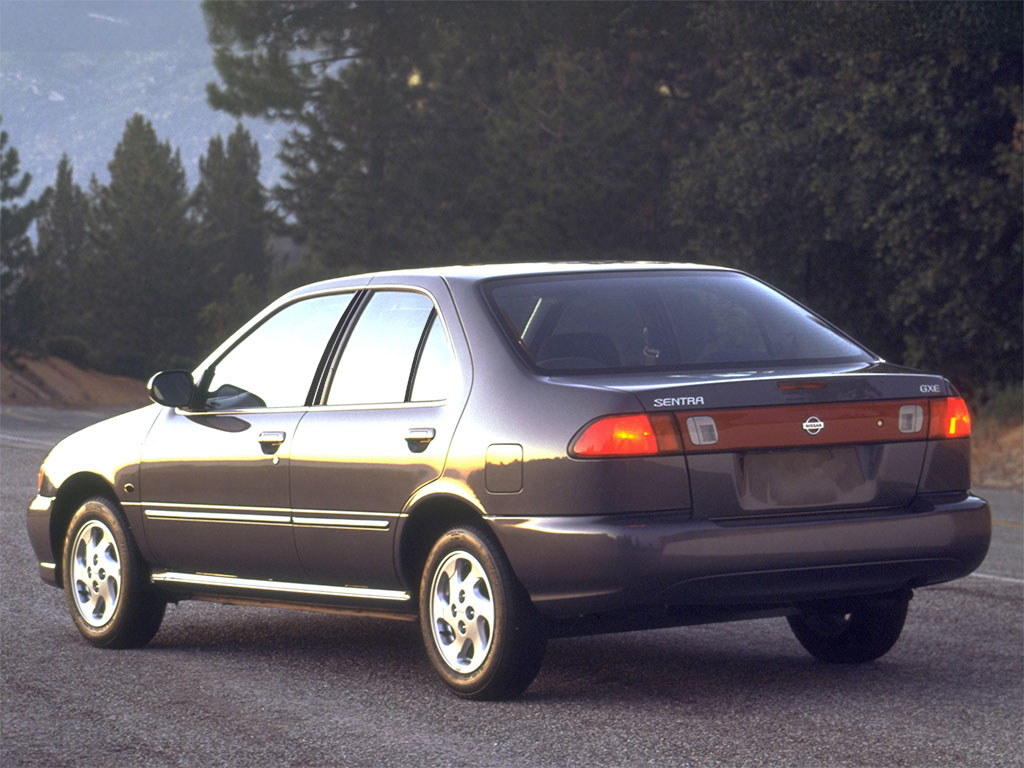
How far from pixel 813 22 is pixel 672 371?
1941cm

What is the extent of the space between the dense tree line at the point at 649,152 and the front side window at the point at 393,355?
15.3 metres

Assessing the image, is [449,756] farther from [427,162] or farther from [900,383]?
[427,162]

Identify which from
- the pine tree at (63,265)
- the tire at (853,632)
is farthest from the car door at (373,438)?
the pine tree at (63,265)

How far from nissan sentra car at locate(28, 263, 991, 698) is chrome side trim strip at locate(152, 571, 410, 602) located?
1 cm

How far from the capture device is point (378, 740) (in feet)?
19.5

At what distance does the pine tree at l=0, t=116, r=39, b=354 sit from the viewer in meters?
61.9

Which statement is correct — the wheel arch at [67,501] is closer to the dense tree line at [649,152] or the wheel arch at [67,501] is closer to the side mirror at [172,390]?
the side mirror at [172,390]

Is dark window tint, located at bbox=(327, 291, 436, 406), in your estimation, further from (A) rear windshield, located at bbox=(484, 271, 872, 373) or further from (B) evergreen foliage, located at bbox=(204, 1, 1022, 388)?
(B) evergreen foliage, located at bbox=(204, 1, 1022, 388)

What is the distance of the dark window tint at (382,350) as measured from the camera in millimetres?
7059

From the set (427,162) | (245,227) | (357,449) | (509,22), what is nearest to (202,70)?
(427,162)

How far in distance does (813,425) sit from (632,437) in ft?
2.24

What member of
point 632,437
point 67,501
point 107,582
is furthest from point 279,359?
point 632,437

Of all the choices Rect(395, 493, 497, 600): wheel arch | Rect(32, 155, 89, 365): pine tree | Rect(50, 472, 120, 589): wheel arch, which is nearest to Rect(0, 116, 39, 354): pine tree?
Rect(32, 155, 89, 365): pine tree

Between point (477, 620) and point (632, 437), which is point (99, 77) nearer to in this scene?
point (477, 620)
